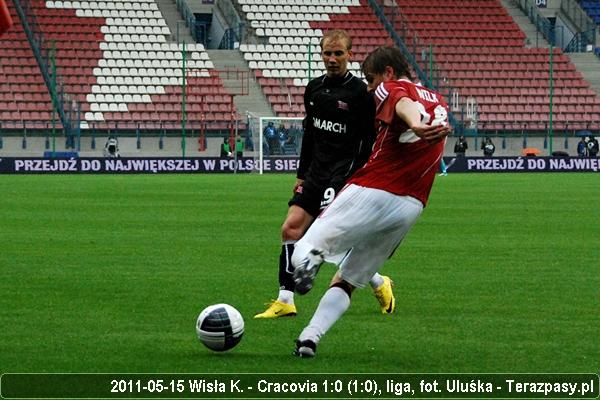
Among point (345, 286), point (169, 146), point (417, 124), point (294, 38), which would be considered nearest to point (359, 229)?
point (345, 286)

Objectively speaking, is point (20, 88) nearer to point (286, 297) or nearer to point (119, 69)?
point (119, 69)

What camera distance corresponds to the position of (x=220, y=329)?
891 cm

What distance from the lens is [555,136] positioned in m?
53.0

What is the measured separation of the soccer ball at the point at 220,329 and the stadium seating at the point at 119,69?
39679 mm

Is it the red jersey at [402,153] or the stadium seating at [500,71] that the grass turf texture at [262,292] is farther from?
the stadium seating at [500,71]

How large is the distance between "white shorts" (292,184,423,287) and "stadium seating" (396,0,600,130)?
1730 inches

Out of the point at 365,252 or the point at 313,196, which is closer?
the point at 365,252

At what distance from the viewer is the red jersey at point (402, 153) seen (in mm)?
8602

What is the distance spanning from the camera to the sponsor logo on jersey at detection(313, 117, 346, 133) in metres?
10.6

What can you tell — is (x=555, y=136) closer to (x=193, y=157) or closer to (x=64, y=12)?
(x=193, y=157)

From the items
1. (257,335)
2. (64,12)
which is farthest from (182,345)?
(64,12)

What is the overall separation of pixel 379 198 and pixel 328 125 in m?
2.13

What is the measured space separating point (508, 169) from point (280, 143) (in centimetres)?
835

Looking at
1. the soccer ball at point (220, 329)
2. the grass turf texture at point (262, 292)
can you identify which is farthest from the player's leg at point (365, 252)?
the soccer ball at point (220, 329)
